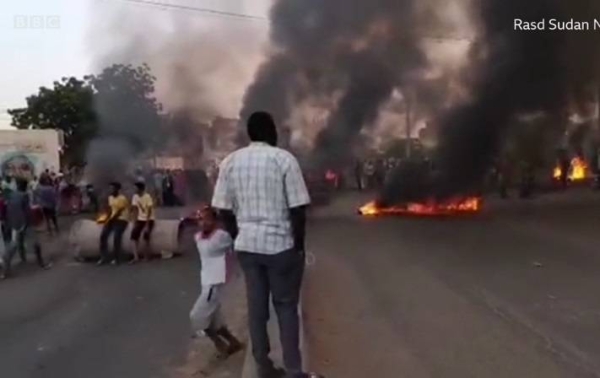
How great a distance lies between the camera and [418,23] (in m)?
22.9

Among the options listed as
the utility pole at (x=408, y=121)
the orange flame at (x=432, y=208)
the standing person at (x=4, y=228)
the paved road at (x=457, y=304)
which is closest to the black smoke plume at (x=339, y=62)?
the utility pole at (x=408, y=121)

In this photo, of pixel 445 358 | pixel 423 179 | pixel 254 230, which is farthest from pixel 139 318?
pixel 423 179

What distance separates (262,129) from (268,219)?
416 mm

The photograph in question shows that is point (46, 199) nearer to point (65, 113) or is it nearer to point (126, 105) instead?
point (126, 105)

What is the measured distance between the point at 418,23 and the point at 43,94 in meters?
19.6

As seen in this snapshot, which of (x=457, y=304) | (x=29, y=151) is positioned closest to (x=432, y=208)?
(x=457, y=304)

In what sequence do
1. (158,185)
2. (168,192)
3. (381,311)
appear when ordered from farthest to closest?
(158,185)
(168,192)
(381,311)

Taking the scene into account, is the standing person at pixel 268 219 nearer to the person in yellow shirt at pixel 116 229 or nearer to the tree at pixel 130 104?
the person in yellow shirt at pixel 116 229

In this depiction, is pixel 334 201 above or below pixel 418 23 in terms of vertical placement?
below

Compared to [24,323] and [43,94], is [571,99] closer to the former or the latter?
[24,323]

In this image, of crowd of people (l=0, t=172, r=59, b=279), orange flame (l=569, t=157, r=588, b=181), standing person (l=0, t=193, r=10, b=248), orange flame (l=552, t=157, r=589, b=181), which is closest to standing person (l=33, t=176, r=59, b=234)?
crowd of people (l=0, t=172, r=59, b=279)

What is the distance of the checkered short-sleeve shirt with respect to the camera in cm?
379

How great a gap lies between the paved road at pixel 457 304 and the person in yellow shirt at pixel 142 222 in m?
2.48

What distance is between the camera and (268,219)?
3.81 meters
